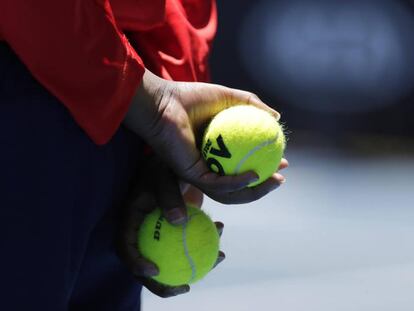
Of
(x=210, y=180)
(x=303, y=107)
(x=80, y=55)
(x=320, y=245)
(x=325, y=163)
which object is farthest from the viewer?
(x=303, y=107)

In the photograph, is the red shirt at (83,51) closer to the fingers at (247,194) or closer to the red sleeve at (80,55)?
the red sleeve at (80,55)

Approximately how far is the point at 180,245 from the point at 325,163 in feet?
7.43

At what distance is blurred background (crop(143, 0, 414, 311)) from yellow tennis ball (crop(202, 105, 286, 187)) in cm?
112

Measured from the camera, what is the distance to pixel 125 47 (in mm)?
922

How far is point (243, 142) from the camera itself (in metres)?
1.08

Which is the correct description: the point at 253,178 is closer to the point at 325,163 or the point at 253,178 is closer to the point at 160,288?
the point at 160,288

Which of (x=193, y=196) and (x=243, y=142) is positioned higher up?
→ (x=243, y=142)

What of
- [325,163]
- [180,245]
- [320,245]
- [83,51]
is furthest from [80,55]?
[325,163]

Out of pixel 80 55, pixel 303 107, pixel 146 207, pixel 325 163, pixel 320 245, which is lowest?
pixel 303 107

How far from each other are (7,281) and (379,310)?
147 centimetres

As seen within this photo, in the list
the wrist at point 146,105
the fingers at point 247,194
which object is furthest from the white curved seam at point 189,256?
the wrist at point 146,105

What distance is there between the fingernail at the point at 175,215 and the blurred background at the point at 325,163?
3.66ft

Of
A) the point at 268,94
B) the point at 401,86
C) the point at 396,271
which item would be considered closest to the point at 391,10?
the point at 401,86

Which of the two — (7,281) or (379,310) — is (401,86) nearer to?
(379,310)
